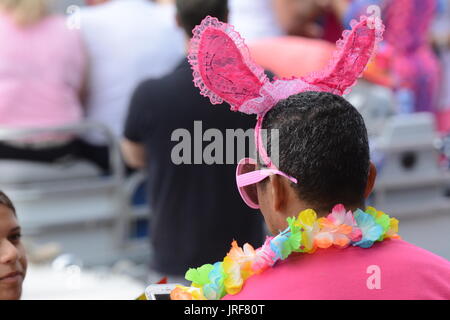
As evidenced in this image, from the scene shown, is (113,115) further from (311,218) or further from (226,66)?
(311,218)

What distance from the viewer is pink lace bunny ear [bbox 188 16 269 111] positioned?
1667mm

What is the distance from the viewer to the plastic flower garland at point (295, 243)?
1.53m

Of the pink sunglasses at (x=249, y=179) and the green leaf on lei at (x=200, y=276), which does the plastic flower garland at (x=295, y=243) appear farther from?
the pink sunglasses at (x=249, y=179)

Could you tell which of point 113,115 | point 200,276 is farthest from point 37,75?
point 200,276

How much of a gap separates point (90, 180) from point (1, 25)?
2.59 feet

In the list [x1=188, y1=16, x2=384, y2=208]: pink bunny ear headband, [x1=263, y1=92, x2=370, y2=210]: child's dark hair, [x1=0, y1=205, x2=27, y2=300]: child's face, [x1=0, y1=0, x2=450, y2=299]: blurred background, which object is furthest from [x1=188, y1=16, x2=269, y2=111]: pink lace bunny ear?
[x1=0, y1=0, x2=450, y2=299]: blurred background

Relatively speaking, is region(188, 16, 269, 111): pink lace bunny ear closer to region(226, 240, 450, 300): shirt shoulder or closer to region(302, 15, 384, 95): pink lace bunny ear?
region(302, 15, 384, 95): pink lace bunny ear

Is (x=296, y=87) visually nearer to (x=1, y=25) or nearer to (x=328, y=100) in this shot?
(x=328, y=100)

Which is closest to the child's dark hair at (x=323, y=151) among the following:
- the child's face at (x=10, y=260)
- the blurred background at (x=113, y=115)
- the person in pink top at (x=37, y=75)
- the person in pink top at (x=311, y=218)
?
the person in pink top at (x=311, y=218)

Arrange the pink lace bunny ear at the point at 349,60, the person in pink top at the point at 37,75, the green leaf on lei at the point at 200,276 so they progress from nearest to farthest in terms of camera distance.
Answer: the green leaf on lei at the point at 200,276 → the pink lace bunny ear at the point at 349,60 → the person in pink top at the point at 37,75

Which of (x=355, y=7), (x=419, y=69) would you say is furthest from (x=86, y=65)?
(x=419, y=69)

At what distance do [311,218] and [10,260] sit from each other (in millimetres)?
706

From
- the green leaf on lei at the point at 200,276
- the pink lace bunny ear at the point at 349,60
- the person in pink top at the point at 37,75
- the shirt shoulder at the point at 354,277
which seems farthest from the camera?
the person in pink top at the point at 37,75

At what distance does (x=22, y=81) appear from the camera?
383 cm
